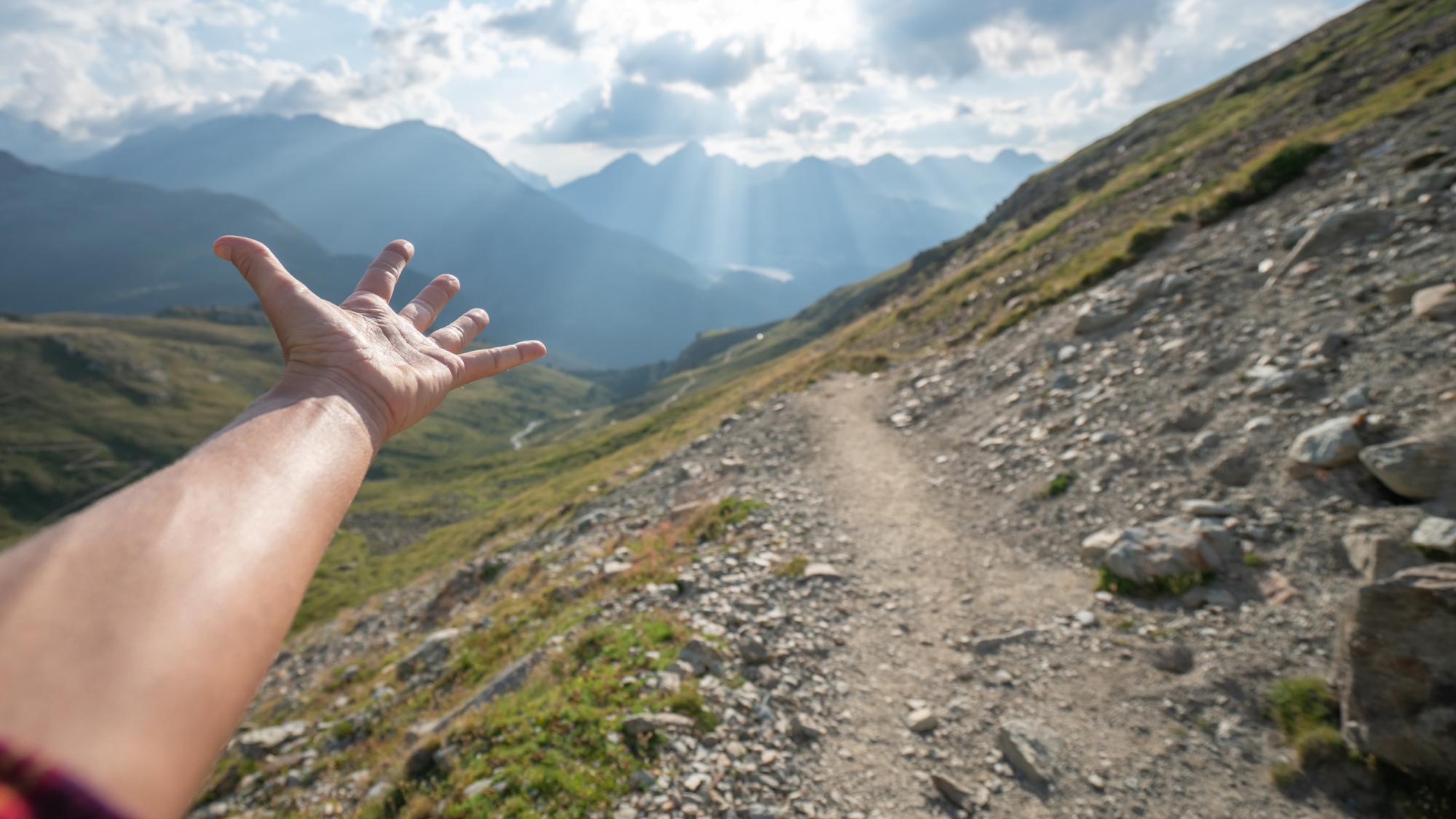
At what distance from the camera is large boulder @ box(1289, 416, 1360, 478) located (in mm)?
10094

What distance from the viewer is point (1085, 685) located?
28.6 ft

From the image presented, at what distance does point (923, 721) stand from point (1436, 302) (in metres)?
13.4

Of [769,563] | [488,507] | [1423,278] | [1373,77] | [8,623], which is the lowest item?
[488,507]

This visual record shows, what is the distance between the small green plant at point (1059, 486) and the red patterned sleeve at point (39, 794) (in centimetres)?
1597

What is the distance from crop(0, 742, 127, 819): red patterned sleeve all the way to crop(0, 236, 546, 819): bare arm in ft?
0.26

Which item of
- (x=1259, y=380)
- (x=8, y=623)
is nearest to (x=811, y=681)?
(x=8, y=623)

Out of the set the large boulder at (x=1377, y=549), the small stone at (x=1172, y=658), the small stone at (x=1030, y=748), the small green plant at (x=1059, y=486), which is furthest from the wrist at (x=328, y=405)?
the small green plant at (x=1059, y=486)

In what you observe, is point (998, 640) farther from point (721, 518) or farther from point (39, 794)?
point (39, 794)

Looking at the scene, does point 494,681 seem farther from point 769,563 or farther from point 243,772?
point 243,772

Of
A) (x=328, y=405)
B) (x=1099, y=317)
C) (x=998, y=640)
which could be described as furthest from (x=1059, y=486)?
(x=328, y=405)

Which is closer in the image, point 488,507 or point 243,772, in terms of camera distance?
point 243,772

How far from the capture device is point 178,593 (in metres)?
2.12

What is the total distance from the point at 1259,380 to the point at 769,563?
11745 millimetres

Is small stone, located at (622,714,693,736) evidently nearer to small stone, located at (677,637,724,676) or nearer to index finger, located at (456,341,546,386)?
small stone, located at (677,637,724,676)
